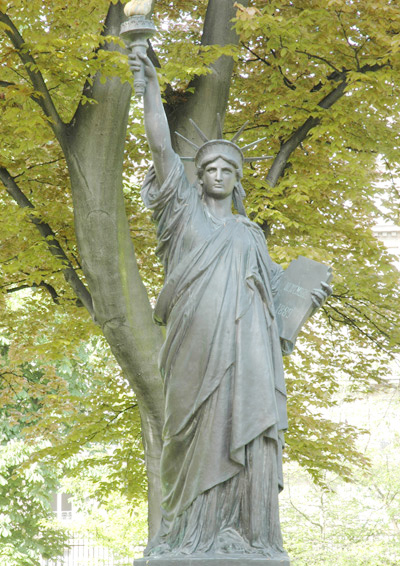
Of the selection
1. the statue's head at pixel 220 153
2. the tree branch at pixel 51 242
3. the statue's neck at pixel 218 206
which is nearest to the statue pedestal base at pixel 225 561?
the statue's neck at pixel 218 206

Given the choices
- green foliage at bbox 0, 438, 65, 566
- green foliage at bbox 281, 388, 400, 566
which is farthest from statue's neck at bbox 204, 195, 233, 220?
green foliage at bbox 0, 438, 65, 566

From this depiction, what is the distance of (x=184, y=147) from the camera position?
9758 millimetres

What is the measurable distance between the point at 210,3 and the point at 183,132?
1840mm

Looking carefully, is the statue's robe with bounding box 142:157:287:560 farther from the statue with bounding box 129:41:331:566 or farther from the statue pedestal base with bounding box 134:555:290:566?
the statue pedestal base with bounding box 134:555:290:566

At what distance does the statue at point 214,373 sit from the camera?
13.4 feet

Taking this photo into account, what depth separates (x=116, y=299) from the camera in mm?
9133

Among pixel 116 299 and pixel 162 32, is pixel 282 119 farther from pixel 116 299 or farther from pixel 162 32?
pixel 116 299

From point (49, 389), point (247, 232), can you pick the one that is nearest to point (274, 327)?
point (247, 232)

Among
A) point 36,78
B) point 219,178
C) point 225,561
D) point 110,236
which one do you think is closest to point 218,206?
point 219,178

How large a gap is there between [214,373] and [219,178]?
114cm

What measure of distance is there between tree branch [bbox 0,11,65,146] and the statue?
15.3ft

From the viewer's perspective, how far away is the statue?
407 centimetres

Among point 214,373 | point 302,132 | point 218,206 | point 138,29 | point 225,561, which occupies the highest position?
point 302,132

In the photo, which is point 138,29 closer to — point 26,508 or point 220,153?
point 220,153
